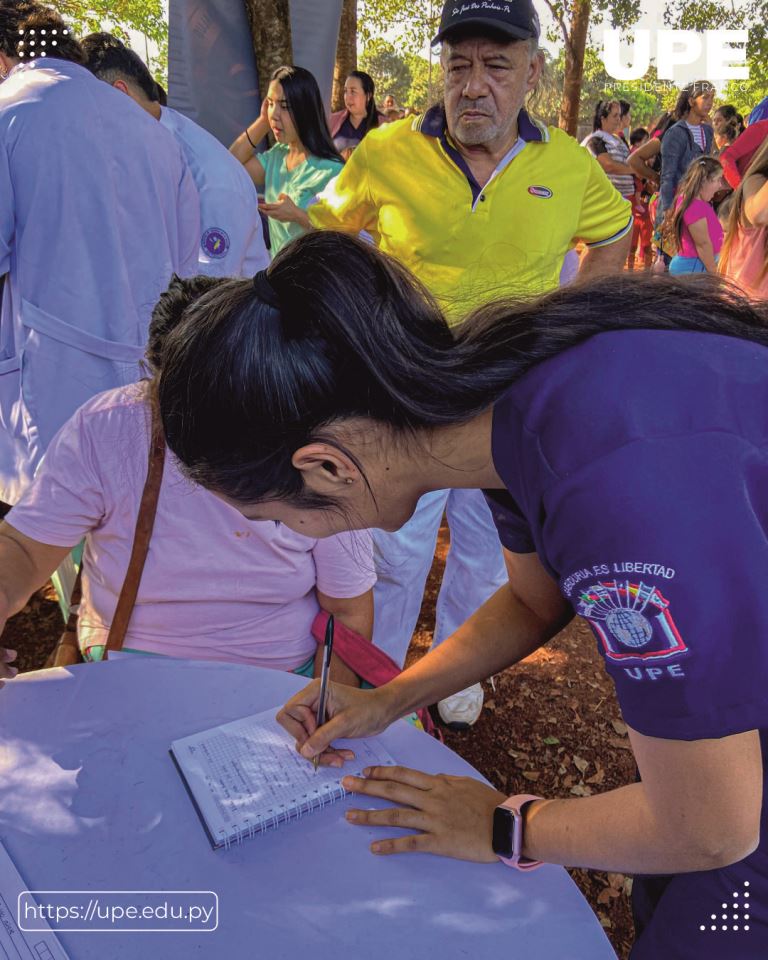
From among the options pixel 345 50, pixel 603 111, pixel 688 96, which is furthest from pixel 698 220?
pixel 603 111

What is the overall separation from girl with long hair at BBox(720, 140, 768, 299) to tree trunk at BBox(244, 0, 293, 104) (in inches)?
115

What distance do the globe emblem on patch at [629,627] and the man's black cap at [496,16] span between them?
6.70ft

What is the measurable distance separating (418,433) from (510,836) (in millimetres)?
565

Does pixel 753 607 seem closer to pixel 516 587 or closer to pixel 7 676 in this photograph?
pixel 516 587

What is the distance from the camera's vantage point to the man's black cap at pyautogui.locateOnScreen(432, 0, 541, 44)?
7.18 ft

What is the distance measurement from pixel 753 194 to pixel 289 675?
2.57 meters

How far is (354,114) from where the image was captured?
591cm

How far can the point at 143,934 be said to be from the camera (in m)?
0.93

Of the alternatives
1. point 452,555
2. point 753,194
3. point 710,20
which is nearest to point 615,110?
point 753,194

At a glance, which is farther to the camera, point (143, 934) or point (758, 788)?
point (143, 934)

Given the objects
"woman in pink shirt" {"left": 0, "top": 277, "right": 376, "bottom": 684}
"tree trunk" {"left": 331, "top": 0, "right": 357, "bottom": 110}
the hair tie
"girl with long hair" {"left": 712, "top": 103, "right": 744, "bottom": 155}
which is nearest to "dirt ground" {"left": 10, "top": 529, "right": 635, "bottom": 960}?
"woman in pink shirt" {"left": 0, "top": 277, "right": 376, "bottom": 684}

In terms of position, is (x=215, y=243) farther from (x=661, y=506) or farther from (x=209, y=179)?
(x=661, y=506)

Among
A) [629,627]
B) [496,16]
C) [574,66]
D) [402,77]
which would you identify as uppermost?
[402,77]

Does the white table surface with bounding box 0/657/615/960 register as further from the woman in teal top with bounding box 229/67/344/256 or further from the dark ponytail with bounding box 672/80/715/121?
the dark ponytail with bounding box 672/80/715/121
